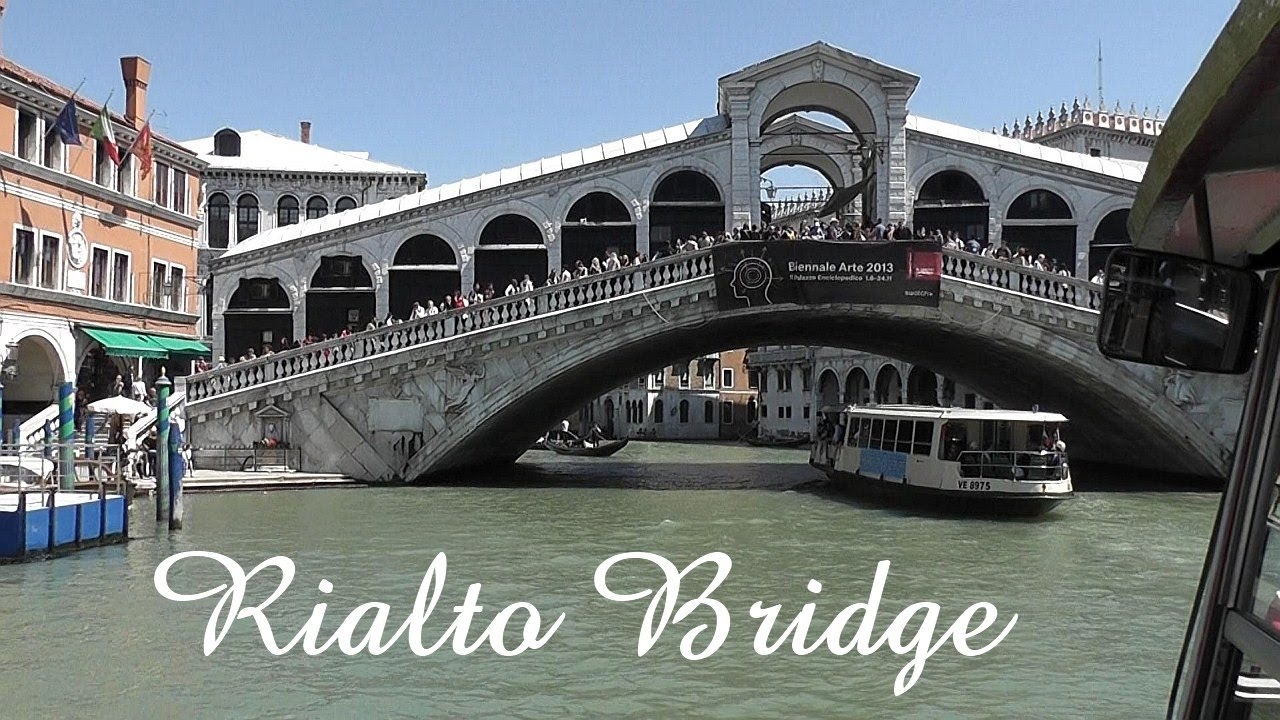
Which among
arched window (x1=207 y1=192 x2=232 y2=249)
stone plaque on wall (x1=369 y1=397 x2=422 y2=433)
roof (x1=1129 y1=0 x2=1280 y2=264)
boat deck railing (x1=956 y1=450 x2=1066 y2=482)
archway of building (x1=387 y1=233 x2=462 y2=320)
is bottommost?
boat deck railing (x1=956 y1=450 x2=1066 y2=482)

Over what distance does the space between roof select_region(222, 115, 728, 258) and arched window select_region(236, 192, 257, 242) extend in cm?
755

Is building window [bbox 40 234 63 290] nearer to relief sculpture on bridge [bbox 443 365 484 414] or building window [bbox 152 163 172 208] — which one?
building window [bbox 152 163 172 208]

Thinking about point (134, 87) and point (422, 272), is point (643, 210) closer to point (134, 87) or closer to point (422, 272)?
point (422, 272)

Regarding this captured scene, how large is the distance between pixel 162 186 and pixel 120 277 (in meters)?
2.23

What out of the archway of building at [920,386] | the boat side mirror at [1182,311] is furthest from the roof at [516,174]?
the boat side mirror at [1182,311]

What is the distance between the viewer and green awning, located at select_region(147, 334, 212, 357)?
22.4 metres

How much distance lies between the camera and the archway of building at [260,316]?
2358cm

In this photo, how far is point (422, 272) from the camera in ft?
75.6

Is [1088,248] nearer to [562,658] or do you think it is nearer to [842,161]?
[842,161]

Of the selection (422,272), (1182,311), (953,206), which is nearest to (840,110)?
(953,206)

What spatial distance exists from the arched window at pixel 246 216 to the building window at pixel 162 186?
315 inches

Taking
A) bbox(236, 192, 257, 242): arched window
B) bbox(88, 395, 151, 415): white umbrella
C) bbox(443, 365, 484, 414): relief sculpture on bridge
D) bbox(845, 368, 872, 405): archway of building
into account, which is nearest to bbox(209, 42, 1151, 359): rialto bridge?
bbox(443, 365, 484, 414): relief sculpture on bridge

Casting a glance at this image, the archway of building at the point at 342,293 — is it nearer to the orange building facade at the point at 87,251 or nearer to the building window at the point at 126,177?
the orange building facade at the point at 87,251

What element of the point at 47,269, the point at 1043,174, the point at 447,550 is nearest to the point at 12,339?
the point at 47,269
